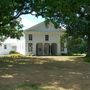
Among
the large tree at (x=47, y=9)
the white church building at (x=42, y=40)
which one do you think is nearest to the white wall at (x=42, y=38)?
the white church building at (x=42, y=40)

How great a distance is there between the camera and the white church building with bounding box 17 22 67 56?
62750mm

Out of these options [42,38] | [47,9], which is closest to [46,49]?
[42,38]

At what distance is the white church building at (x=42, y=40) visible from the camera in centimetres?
6275

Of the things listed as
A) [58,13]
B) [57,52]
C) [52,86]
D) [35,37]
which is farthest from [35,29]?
[52,86]

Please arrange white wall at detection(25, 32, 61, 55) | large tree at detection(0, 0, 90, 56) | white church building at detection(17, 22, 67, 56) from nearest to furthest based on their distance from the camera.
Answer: large tree at detection(0, 0, 90, 56)
white church building at detection(17, 22, 67, 56)
white wall at detection(25, 32, 61, 55)

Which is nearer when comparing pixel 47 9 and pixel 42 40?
pixel 47 9

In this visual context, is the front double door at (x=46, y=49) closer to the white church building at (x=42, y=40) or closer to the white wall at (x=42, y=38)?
the white church building at (x=42, y=40)

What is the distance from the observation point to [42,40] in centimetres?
6331

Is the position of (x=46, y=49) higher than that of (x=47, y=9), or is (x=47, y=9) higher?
(x=47, y=9)

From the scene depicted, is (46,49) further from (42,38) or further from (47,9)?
(47,9)

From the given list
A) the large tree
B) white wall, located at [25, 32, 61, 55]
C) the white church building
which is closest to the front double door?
the white church building

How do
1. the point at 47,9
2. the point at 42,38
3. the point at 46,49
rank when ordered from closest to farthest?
the point at 47,9 → the point at 42,38 → the point at 46,49

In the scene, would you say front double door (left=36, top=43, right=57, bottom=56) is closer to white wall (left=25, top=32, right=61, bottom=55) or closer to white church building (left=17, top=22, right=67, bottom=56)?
white church building (left=17, top=22, right=67, bottom=56)

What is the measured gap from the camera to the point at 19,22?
135ft
